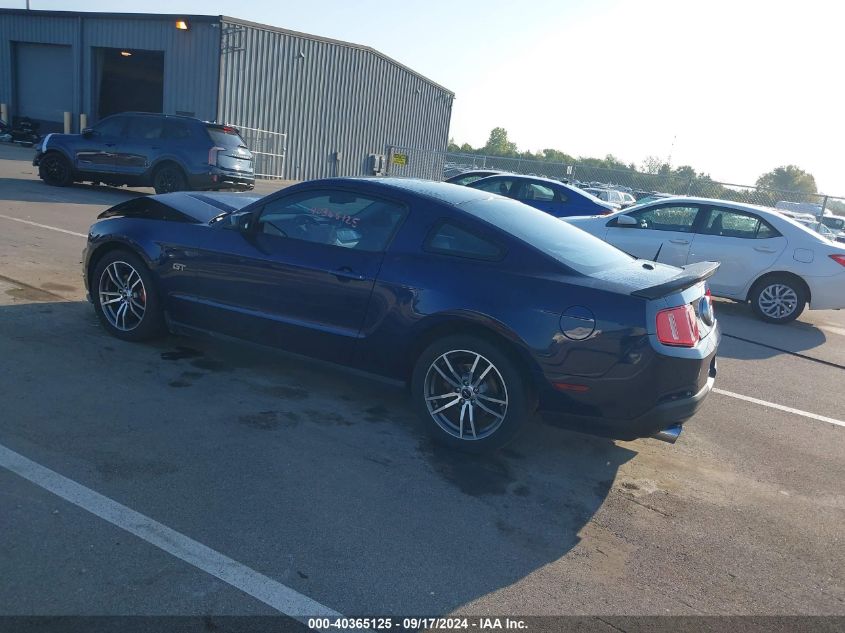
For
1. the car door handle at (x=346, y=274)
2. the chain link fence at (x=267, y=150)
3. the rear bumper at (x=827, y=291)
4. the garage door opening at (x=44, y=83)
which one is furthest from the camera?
the garage door opening at (x=44, y=83)

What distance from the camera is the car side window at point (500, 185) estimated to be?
1335cm

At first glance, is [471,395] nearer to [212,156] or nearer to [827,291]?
[827,291]

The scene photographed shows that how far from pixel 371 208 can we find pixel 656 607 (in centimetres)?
294

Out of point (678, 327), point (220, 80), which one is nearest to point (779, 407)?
point (678, 327)

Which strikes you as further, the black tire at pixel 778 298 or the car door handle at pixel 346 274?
the black tire at pixel 778 298

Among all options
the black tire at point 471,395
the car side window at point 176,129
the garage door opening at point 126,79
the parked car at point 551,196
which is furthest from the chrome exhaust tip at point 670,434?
the garage door opening at point 126,79

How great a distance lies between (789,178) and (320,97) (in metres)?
79.2

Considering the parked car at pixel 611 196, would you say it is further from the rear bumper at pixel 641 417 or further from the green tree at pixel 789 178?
the green tree at pixel 789 178

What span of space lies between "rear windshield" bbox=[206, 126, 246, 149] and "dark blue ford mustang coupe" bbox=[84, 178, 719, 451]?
10334mm

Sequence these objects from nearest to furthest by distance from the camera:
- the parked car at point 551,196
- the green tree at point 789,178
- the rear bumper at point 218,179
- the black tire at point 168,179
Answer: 1. the parked car at point 551,196
2. the rear bumper at point 218,179
3. the black tire at point 168,179
4. the green tree at point 789,178

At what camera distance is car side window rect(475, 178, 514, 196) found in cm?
1335

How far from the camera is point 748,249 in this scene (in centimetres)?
961

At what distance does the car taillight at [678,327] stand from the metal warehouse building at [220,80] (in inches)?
929

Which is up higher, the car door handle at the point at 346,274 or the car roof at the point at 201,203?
the car roof at the point at 201,203
